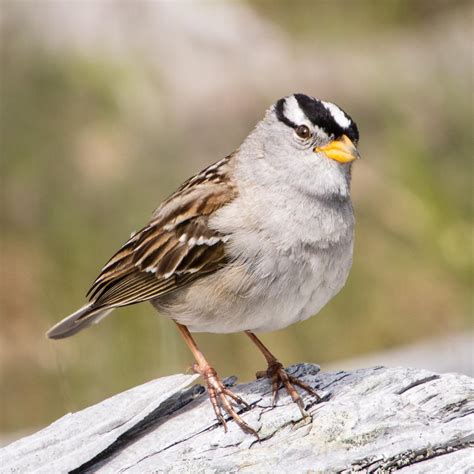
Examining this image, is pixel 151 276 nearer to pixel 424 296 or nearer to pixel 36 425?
pixel 36 425

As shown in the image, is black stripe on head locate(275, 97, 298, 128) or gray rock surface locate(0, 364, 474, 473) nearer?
gray rock surface locate(0, 364, 474, 473)

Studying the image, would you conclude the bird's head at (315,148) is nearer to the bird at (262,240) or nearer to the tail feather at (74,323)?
the bird at (262,240)

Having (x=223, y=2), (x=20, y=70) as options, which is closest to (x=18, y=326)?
(x=20, y=70)

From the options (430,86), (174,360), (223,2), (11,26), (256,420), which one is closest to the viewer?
(256,420)

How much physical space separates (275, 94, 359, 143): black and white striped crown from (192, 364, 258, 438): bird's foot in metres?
1.17

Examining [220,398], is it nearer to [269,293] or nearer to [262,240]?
[269,293]

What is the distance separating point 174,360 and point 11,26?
4870 mm

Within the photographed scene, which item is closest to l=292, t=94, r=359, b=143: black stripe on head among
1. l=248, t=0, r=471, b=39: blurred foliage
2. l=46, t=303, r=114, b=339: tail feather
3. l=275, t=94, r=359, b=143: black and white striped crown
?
l=275, t=94, r=359, b=143: black and white striped crown

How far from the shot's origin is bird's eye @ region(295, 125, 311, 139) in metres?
4.50

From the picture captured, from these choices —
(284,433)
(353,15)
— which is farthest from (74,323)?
(353,15)

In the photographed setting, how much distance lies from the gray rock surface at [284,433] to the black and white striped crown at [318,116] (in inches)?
41.0

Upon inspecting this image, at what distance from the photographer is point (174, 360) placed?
5656 mm

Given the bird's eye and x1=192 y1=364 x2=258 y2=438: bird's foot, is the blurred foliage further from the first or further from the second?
x1=192 y1=364 x2=258 y2=438: bird's foot

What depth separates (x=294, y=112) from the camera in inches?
183
